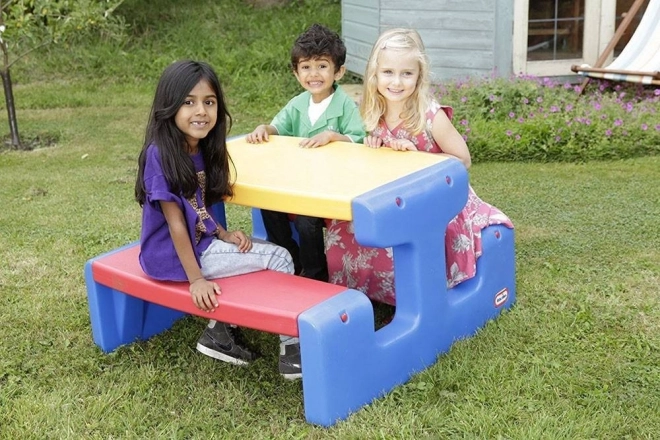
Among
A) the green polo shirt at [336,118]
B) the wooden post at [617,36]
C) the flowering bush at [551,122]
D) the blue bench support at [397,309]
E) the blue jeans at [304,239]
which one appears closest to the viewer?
the blue bench support at [397,309]

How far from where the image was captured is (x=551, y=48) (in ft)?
25.3

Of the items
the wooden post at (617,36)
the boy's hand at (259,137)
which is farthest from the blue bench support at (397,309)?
the wooden post at (617,36)

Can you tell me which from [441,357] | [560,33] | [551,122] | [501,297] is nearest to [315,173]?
[441,357]

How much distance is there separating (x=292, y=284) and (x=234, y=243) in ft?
1.10

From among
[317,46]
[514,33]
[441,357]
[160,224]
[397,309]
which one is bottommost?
[441,357]

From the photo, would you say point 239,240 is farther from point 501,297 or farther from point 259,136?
point 501,297

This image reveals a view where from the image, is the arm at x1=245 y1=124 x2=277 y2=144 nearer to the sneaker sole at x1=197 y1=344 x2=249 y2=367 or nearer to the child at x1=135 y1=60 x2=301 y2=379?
the child at x1=135 y1=60 x2=301 y2=379

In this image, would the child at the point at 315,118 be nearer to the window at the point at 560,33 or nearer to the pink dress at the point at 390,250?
the pink dress at the point at 390,250

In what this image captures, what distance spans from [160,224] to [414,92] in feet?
3.67

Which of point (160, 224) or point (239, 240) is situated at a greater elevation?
point (160, 224)

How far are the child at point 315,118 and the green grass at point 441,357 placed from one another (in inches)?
17.9

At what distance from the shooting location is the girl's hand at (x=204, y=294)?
2803 millimetres

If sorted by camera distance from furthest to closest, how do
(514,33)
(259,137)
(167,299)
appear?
(514,33)
(259,137)
(167,299)

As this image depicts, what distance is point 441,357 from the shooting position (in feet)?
10.2
